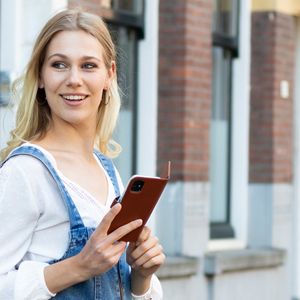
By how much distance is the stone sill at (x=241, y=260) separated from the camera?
8234 mm

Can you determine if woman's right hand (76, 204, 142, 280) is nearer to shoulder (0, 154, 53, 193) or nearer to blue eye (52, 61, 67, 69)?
shoulder (0, 154, 53, 193)

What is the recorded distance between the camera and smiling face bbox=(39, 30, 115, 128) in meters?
2.96

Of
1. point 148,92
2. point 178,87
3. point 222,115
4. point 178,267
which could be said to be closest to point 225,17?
point 222,115

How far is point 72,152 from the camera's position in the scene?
302 cm

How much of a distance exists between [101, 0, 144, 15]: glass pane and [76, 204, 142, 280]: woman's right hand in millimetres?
4748

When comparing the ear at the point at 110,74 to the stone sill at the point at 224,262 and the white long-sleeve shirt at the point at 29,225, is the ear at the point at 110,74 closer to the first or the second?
the white long-sleeve shirt at the point at 29,225

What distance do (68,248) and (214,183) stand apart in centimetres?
619

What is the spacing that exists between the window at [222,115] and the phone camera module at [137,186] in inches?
238

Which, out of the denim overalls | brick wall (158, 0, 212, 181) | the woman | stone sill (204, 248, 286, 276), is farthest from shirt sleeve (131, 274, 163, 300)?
stone sill (204, 248, 286, 276)

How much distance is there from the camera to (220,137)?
9.02 meters

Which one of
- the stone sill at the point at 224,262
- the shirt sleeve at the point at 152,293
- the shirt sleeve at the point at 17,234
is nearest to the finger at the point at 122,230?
the shirt sleeve at the point at 17,234

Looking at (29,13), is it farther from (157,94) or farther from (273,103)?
(273,103)

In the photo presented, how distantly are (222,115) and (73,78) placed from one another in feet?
20.2

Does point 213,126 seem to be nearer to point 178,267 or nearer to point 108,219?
point 178,267
